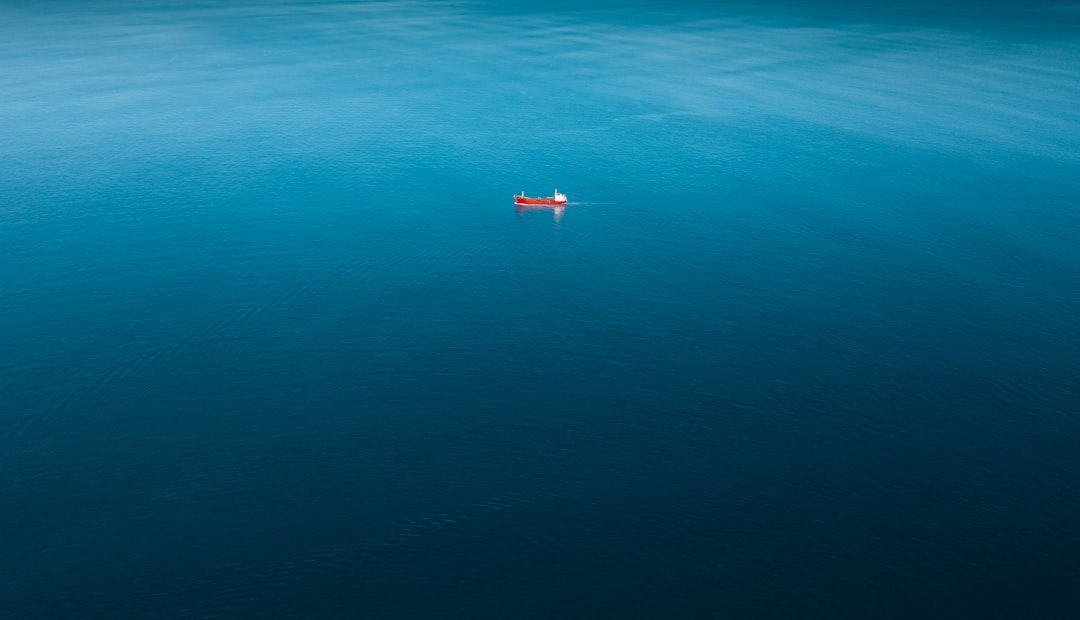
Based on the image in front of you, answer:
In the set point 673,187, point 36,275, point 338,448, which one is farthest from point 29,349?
point 673,187

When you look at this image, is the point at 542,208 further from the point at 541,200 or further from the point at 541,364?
the point at 541,364

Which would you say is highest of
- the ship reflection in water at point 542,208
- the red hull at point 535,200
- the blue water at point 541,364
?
the red hull at point 535,200

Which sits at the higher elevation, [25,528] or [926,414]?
[926,414]

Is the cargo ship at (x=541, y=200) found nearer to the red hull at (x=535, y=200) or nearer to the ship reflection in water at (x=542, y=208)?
the red hull at (x=535, y=200)

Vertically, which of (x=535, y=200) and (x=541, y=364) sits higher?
(x=535, y=200)

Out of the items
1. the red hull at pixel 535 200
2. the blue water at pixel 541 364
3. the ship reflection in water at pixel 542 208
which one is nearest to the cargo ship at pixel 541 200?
the red hull at pixel 535 200

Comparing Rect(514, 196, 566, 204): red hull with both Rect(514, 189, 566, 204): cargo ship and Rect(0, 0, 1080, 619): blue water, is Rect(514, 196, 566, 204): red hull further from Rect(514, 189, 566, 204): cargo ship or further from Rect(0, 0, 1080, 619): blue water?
Rect(0, 0, 1080, 619): blue water

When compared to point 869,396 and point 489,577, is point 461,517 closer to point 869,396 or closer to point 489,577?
point 489,577

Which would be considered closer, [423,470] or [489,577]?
[489,577]

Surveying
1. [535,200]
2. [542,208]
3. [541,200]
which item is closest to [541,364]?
[535,200]
